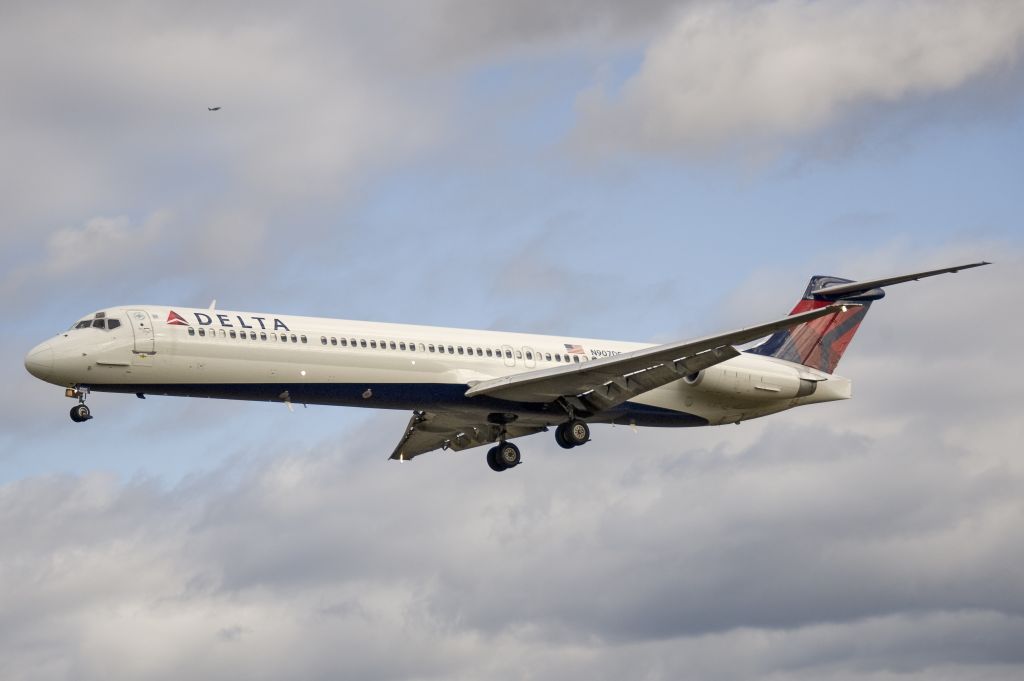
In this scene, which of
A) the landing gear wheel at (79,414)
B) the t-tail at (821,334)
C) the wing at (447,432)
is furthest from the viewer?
the t-tail at (821,334)

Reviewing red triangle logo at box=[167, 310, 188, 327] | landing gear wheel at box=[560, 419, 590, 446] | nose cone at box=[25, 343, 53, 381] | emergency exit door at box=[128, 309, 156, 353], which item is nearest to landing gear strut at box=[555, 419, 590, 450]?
landing gear wheel at box=[560, 419, 590, 446]

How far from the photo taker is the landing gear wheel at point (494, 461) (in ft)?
146

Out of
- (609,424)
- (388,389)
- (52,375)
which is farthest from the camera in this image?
(609,424)

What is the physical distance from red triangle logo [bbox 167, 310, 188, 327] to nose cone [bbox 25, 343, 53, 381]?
282cm

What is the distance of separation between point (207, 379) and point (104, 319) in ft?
9.32

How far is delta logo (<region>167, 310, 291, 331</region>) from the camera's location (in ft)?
124

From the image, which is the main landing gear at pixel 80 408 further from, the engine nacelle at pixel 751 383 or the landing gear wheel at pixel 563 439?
the engine nacelle at pixel 751 383

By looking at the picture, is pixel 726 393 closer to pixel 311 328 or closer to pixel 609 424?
pixel 609 424

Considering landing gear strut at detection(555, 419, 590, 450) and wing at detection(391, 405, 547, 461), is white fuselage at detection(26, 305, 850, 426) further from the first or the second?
wing at detection(391, 405, 547, 461)

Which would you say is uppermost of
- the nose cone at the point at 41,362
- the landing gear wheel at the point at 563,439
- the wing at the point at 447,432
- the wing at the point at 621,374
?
the nose cone at the point at 41,362

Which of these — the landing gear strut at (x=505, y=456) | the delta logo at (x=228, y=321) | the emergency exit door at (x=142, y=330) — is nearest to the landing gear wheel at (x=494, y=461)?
the landing gear strut at (x=505, y=456)

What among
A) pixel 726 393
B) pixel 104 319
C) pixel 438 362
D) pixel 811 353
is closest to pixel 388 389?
pixel 438 362

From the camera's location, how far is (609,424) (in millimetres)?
44562

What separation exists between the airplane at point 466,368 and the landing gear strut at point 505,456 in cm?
4
